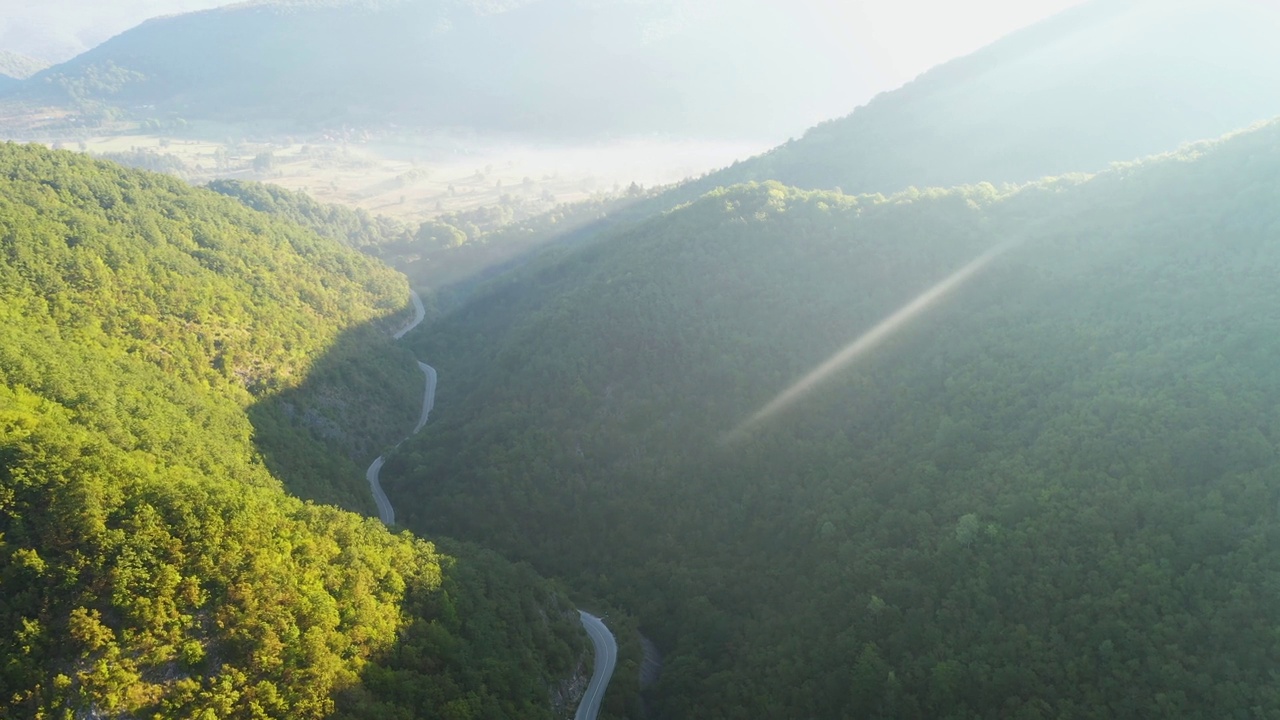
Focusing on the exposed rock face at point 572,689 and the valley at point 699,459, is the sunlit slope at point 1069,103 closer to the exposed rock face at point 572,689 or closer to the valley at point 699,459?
the valley at point 699,459

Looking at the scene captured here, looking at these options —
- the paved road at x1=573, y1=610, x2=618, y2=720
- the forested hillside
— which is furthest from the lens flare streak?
the forested hillside

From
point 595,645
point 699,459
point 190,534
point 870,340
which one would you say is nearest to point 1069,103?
point 870,340

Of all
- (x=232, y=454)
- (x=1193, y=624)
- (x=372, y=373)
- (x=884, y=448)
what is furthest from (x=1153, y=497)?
(x=372, y=373)

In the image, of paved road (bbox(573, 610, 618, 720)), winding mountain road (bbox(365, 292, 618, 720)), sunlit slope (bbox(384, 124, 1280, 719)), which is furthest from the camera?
winding mountain road (bbox(365, 292, 618, 720))

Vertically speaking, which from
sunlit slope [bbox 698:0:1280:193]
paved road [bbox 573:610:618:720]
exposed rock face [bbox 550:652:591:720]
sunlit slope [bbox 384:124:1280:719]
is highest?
sunlit slope [bbox 698:0:1280:193]

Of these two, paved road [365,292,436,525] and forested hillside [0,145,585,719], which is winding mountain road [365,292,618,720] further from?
forested hillside [0,145,585,719]

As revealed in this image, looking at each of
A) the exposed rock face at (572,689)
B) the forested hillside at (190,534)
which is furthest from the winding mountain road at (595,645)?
the forested hillside at (190,534)
